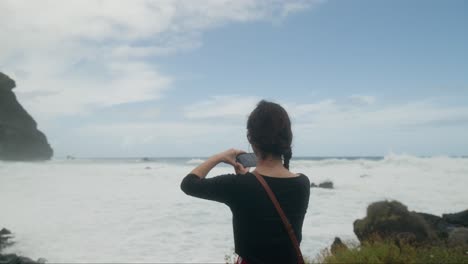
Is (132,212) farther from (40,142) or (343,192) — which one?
(40,142)

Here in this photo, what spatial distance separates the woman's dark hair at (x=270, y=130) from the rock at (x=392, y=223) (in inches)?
393

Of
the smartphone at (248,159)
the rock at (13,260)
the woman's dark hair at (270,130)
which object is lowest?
the rock at (13,260)

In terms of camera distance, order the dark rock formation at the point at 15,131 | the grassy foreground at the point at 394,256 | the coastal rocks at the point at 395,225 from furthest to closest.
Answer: the dark rock formation at the point at 15,131
the coastal rocks at the point at 395,225
the grassy foreground at the point at 394,256

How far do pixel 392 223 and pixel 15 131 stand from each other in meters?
69.5

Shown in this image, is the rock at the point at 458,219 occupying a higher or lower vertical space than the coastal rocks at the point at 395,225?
lower

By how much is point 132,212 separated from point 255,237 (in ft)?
59.4

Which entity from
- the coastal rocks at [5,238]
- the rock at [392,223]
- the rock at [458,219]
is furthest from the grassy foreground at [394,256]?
the coastal rocks at [5,238]

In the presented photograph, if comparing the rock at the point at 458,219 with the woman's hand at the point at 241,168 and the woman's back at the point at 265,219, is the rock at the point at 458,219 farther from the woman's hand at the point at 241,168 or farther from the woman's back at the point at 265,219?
the woman's hand at the point at 241,168

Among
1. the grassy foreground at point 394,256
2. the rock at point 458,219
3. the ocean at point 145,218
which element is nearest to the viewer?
the grassy foreground at point 394,256

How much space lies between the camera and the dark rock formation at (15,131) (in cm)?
6200

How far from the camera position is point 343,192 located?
1091 inches

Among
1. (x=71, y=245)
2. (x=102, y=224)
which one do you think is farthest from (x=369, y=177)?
(x=71, y=245)

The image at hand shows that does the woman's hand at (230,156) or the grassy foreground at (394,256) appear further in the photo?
the grassy foreground at (394,256)

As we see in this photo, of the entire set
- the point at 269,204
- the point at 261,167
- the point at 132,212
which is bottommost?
the point at 132,212
